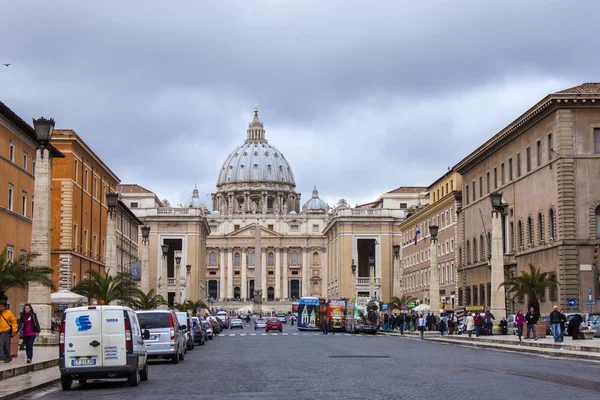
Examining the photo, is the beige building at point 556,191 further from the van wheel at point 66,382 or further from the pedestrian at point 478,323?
the van wheel at point 66,382

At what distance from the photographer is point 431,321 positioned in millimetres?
67750

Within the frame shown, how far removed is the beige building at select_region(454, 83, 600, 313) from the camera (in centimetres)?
5609

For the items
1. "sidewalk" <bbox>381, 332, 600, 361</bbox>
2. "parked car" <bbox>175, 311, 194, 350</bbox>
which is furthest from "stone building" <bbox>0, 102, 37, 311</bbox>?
"sidewalk" <bbox>381, 332, 600, 361</bbox>

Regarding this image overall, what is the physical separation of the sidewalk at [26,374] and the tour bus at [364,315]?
4778 centimetres

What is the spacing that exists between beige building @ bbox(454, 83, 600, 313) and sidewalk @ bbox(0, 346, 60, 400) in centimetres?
3300

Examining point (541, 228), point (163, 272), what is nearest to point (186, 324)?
point (541, 228)

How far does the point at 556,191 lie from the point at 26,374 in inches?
1522

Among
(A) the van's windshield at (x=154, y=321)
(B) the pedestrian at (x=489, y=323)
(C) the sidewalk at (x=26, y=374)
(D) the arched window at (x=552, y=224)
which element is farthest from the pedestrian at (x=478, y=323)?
(C) the sidewalk at (x=26, y=374)

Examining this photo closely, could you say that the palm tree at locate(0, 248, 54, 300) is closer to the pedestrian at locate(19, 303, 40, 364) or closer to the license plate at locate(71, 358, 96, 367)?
the pedestrian at locate(19, 303, 40, 364)

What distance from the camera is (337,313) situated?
84188 mm

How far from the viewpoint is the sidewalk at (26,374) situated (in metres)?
20.8

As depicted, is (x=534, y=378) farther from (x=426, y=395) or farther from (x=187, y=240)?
(x=187, y=240)

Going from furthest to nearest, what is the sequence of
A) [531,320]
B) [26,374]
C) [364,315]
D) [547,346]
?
[364,315] → [531,320] → [547,346] → [26,374]

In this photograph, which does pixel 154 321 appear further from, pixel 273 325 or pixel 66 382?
pixel 273 325
